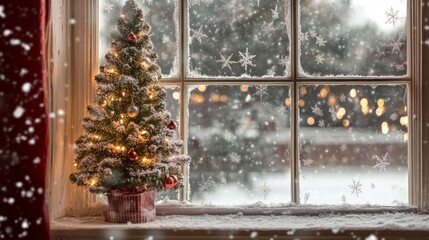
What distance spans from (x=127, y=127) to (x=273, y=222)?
846 mm

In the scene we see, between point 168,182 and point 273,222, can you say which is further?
point 273,222

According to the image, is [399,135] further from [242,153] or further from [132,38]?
[132,38]

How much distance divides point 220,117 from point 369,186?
86 centimetres

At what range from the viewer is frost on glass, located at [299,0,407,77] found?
3193 mm

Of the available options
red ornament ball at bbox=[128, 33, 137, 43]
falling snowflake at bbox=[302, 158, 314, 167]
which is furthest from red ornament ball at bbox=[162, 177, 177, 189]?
falling snowflake at bbox=[302, 158, 314, 167]

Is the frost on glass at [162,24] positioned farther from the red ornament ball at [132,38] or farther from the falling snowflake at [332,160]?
the falling snowflake at [332,160]

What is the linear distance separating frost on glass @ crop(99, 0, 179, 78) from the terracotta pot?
70 cm

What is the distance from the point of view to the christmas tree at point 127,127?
9.13ft

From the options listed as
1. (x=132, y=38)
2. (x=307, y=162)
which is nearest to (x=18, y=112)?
(x=132, y=38)

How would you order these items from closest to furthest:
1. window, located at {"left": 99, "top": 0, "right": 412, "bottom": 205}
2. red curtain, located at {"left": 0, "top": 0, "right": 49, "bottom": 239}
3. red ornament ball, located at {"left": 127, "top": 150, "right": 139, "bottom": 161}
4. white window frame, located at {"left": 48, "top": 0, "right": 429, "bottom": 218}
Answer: red curtain, located at {"left": 0, "top": 0, "right": 49, "bottom": 239}, red ornament ball, located at {"left": 127, "top": 150, "right": 139, "bottom": 161}, white window frame, located at {"left": 48, "top": 0, "right": 429, "bottom": 218}, window, located at {"left": 99, "top": 0, "right": 412, "bottom": 205}

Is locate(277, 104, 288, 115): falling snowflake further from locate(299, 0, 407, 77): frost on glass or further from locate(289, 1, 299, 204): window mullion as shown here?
locate(299, 0, 407, 77): frost on glass

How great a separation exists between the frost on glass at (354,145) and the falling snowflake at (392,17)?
34 cm

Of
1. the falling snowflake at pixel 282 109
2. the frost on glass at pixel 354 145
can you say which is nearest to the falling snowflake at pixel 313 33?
the frost on glass at pixel 354 145

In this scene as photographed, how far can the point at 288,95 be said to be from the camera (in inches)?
126
